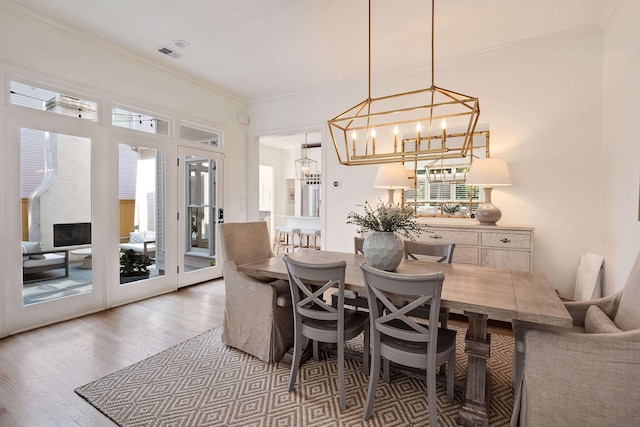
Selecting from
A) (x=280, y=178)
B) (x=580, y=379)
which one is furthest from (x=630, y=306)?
(x=280, y=178)

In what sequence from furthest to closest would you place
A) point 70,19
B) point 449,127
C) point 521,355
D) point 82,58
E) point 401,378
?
point 449,127 < point 82,58 < point 70,19 < point 401,378 < point 521,355

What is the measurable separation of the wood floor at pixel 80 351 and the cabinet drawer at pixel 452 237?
2452 millimetres

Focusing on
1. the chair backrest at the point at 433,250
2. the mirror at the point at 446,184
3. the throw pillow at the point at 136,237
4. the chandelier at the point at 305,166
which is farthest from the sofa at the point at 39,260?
the chandelier at the point at 305,166

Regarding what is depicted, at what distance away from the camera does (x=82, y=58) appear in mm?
3340

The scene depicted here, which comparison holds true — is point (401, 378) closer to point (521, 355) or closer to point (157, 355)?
point (521, 355)

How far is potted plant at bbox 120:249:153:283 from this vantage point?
3.86 m

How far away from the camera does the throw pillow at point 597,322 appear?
158cm

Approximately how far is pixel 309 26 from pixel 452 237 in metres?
2.62

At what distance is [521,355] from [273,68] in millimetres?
3956

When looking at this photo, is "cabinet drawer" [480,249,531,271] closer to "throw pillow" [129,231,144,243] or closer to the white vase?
the white vase

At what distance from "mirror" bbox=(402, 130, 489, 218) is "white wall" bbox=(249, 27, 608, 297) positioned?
221 mm

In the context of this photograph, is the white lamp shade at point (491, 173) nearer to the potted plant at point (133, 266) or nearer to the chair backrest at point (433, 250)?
the chair backrest at point (433, 250)

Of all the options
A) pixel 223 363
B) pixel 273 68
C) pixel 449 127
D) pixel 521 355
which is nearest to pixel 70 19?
pixel 273 68

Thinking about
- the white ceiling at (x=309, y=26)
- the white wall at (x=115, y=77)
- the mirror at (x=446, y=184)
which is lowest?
the mirror at (x=446, y=184)
